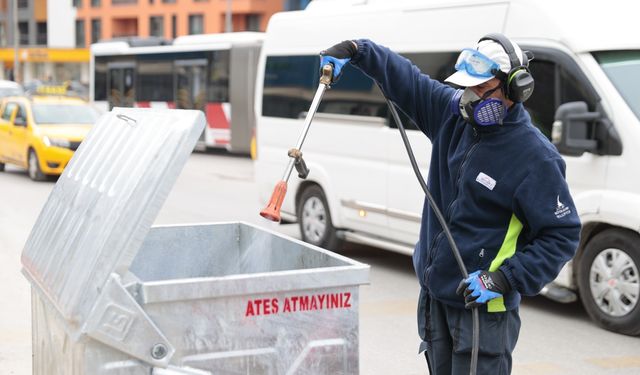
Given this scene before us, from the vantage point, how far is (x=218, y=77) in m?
26.4

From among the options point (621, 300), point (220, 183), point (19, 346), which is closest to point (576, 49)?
point (621, 300)

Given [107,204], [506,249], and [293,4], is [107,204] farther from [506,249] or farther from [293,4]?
[293,4]

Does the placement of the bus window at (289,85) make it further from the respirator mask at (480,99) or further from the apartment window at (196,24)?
the apartment window at (196,24)

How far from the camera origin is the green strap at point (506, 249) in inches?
146

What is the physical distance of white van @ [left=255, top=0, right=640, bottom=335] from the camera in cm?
749

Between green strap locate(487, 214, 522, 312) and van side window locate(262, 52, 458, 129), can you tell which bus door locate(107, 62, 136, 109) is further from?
green strap locate(487, 214, 522, 312)

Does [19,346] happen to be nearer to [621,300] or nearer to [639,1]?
[621,300]

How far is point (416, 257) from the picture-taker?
160 inches

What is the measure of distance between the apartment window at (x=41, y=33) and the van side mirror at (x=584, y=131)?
276 feet

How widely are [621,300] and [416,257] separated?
12.8ft

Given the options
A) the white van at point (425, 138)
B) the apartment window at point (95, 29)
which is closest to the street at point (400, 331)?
the white van at point (425, 138)

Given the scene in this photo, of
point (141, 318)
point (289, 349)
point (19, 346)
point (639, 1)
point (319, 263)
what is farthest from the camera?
point (639, 1)

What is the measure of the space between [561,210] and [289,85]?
794 cm

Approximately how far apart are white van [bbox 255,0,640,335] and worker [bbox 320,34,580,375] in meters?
3.80
